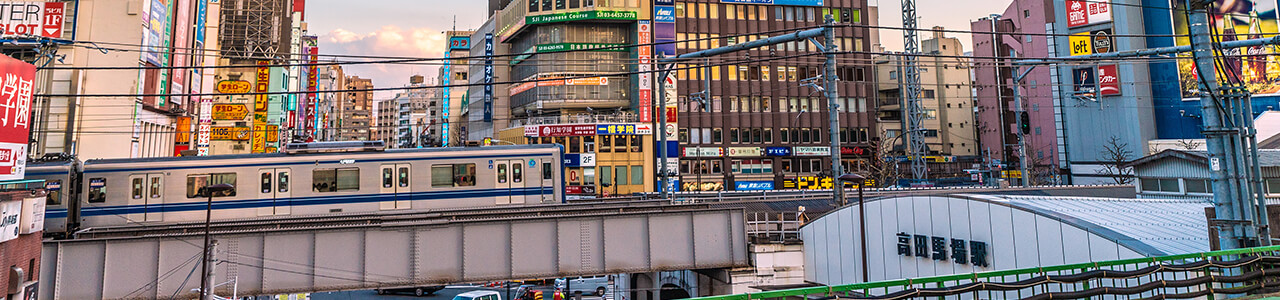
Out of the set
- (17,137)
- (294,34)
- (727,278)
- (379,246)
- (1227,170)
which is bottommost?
(727,278)

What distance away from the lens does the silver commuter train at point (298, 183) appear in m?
21.5

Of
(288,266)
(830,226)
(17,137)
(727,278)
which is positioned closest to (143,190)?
(288,266)

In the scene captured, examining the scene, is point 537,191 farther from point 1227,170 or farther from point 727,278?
point 1227,170

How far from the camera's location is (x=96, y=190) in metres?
21.5

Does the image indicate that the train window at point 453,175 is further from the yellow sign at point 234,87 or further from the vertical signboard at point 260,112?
the yellow sign at point 234,87

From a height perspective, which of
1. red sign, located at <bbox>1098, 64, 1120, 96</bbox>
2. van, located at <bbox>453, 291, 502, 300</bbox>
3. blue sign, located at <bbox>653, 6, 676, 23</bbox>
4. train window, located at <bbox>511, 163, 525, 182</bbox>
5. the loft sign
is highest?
blue sign, located at <bbox>653, 6, 676, 23</bbox>

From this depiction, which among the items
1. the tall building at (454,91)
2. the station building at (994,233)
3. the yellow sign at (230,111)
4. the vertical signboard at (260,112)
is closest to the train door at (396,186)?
the station building at (994,233)

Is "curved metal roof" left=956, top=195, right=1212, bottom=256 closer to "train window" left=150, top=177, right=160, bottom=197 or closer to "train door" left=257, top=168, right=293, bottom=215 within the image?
"train door" left=257, top=168, right=293, bottom=215

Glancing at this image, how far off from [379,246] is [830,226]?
13030mm

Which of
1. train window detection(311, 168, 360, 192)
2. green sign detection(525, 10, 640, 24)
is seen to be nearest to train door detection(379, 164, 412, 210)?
train window detection(311, 168, 360, 192)

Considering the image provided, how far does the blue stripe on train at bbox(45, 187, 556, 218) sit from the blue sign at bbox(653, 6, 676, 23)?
129ft

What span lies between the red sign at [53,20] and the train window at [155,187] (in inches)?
643

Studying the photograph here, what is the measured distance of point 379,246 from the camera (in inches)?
686

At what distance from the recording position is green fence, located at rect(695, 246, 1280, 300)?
872 centimetres
